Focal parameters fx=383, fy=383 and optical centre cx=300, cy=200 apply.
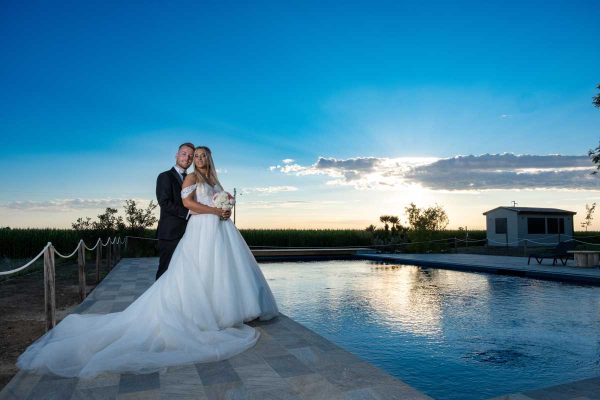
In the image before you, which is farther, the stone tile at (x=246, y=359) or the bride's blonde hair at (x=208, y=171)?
the bride's blonde hair at (x=208, y=171)

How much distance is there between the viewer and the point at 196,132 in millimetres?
15227

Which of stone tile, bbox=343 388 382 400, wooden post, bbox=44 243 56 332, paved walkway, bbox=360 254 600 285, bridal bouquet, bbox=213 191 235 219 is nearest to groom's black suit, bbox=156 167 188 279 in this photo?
bridal bouquet, bbox=213 191 235 219

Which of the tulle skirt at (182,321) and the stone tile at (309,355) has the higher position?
the tulle skirt at (182,321)

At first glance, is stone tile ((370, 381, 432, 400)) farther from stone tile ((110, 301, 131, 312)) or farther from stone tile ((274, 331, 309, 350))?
stone tile ((110, 301, 131, 312))

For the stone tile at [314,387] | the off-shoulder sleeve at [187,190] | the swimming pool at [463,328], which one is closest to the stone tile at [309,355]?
the stone tile at [314,387]

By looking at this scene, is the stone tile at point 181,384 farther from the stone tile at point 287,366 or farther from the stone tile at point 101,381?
the stone tile at point 287,366

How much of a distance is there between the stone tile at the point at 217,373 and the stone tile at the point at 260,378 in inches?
2.4

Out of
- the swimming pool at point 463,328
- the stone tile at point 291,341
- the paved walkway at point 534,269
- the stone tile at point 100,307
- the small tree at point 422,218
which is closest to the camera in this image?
→ the stone tile at point 291,341

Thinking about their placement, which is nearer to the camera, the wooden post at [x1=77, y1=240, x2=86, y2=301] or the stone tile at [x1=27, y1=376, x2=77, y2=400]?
the stone tile at [x1=27, y1=376, x2=77, y2=400]

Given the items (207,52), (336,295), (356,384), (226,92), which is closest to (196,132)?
(226,92)

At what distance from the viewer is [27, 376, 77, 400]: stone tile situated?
2572 mm

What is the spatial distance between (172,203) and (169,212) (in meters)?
0.12

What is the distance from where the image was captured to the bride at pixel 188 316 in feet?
10.2

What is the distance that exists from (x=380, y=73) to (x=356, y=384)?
12461 mm
